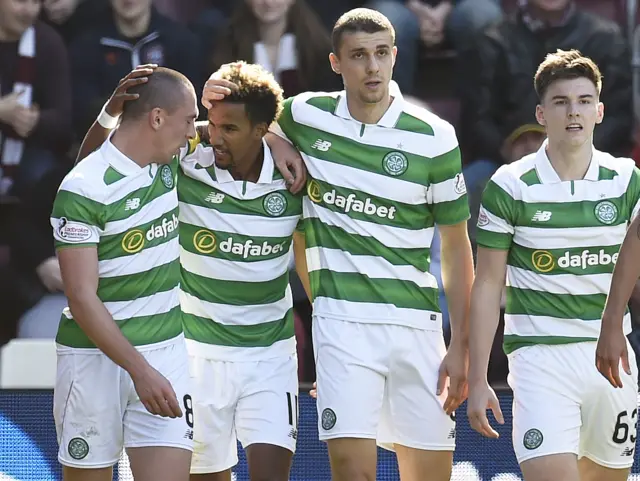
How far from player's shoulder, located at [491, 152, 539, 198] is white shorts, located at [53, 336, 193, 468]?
1414mm

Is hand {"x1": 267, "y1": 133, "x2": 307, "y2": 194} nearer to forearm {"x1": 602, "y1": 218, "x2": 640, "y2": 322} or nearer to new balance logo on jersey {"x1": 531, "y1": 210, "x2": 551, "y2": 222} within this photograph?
new balance logo on jersey {"x1": 531, "y1": 210, "x2": 551, "y2": 222}

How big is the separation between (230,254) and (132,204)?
1.70 feet

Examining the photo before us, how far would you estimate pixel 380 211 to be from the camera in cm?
→ 514

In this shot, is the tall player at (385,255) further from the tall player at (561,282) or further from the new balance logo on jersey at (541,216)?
the new balance logo on jersey at (541,216)

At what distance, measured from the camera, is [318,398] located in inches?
201

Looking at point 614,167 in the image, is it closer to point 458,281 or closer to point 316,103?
point 458,281

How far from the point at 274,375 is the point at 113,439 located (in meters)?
0.70

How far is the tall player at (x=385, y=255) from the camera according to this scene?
5.09m

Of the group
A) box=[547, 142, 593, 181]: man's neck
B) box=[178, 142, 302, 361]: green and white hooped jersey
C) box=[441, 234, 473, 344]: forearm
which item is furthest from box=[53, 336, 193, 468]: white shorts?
box=[547, 142, 593, 181]: man's neck

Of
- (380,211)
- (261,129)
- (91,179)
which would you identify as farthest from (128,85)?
(380,211)

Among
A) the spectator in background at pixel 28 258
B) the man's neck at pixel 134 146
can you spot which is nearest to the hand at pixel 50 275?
the spectator in background at pixel 28 258

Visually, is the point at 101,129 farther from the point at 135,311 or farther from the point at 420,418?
the point at 420,418

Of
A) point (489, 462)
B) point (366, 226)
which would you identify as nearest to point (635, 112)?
point (489, 462)

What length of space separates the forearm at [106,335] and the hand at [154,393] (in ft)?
0.10
